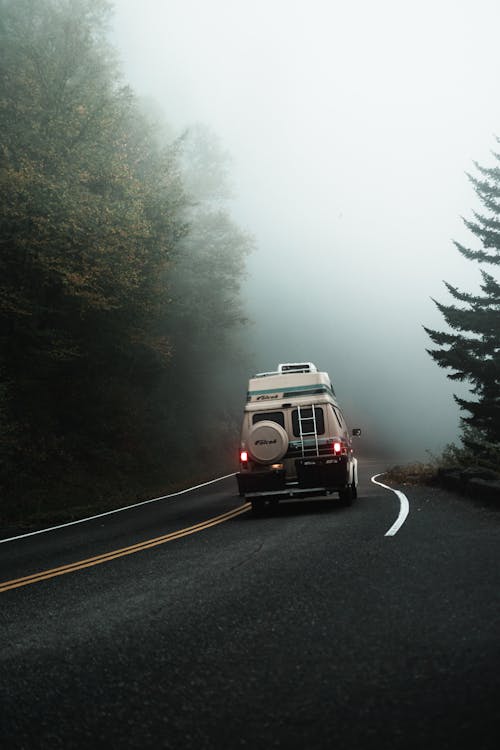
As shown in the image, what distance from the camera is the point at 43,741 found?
3.33 meters

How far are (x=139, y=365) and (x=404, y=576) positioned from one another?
74.5 ft

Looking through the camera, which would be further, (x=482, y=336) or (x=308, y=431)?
(x=482, y=336)

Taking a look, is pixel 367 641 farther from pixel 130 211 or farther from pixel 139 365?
pixel 139 365

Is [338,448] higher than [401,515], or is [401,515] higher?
[338,448]

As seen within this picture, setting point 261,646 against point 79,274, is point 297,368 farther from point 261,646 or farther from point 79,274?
point 261,646

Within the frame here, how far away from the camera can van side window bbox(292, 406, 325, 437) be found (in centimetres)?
1379

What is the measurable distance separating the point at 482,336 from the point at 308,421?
17675 millimetres

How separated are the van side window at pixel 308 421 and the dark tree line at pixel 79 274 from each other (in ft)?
24.7

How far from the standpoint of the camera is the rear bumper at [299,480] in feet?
43.7

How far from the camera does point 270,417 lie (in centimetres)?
1401

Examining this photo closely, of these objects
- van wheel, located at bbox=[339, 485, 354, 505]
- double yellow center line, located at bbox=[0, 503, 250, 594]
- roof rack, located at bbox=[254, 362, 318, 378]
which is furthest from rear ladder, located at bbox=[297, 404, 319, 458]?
double yellow center line, located at bbox=[0, 503, 250, 594]

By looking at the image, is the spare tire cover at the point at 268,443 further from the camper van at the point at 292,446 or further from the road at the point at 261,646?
the road at the point at 261,646

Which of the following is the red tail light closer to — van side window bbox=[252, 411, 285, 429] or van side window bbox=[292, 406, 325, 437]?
van side window bbox=[292, 406, 325, 437]

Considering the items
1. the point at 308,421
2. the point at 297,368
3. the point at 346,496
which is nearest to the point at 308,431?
the point at 308,421
